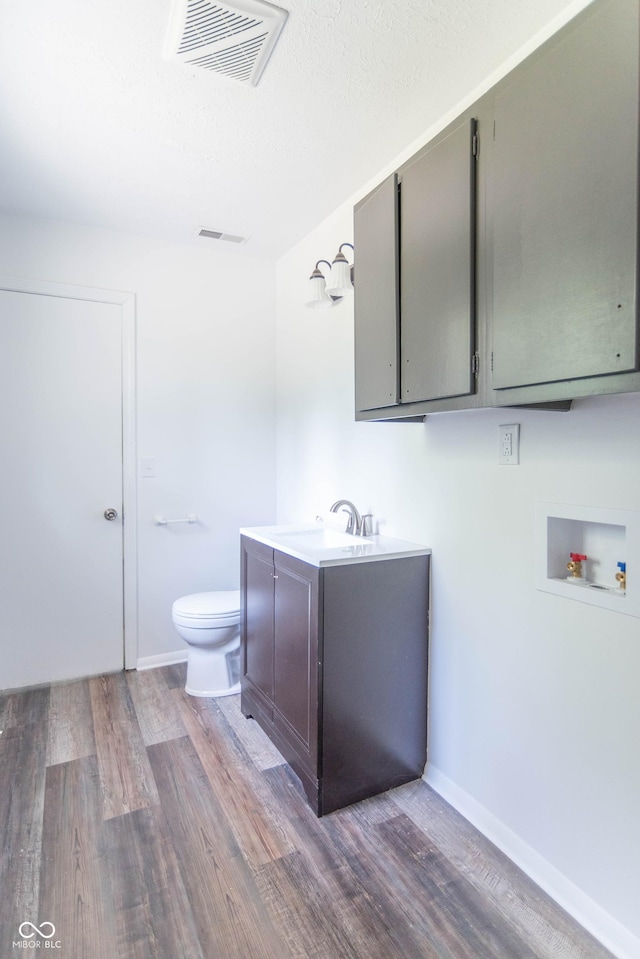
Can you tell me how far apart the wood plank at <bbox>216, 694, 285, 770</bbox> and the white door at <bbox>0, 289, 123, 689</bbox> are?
85 centimetres

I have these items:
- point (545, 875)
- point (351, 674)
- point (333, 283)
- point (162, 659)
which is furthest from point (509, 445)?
point (162, 659)

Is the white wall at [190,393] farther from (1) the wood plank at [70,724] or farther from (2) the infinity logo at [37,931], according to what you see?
(2) the infinity logo at [37,931]

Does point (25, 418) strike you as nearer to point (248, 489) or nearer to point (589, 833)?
point (248, 489)

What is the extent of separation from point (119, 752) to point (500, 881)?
1.54 metres

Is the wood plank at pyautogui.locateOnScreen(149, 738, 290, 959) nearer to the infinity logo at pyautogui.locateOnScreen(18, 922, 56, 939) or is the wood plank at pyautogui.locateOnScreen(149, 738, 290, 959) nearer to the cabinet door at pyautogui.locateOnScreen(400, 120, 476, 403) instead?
the infinity logo at pyautogui.locateOnScreen(18, 922, 56, 939)

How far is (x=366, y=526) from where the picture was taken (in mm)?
2301

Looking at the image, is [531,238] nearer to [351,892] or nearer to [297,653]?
[297,653]

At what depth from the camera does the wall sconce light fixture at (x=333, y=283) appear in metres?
2.26

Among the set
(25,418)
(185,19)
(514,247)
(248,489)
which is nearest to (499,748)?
(514,247)

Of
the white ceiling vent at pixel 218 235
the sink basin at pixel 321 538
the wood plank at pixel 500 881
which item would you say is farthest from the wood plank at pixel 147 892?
the white ceiling vent at pixel 218 235

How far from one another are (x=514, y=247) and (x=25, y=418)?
8.35 ft

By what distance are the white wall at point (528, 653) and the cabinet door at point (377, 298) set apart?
0.90 feet

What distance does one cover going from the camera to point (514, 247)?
126 centimetres

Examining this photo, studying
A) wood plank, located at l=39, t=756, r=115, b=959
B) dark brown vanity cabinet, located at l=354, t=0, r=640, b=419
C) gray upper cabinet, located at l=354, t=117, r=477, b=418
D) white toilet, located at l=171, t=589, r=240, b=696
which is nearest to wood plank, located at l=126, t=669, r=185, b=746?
white toilet, located at l=171, t=589, r=240, b=696
